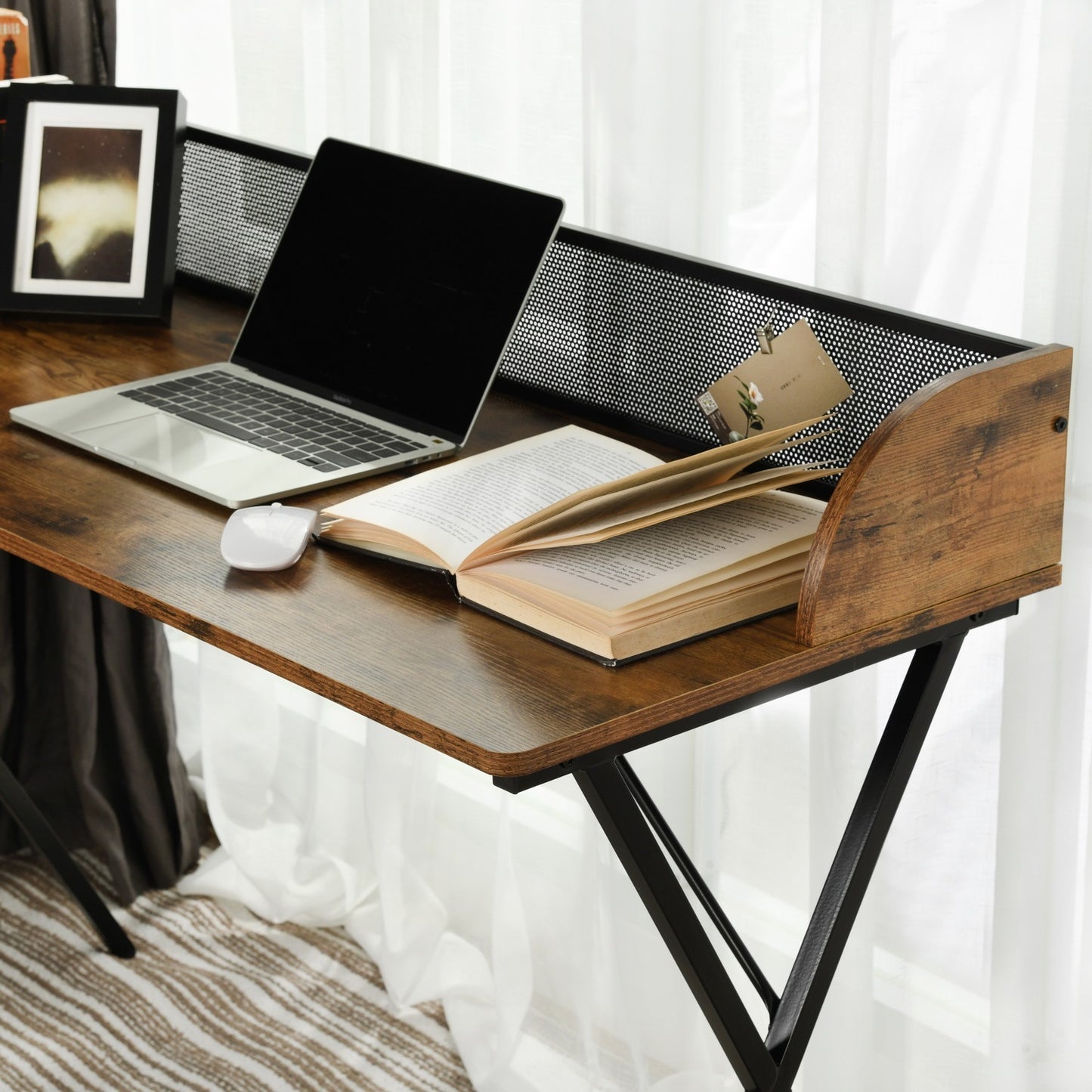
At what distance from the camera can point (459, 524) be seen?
41.9 inches

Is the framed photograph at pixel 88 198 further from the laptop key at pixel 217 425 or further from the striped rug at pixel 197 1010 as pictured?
the striped rug at pixel 197 1010

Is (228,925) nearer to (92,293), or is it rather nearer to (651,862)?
(92,293)

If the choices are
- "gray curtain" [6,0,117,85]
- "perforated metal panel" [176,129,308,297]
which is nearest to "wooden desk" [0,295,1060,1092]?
"perforated metal panel" [176,129,308,297]

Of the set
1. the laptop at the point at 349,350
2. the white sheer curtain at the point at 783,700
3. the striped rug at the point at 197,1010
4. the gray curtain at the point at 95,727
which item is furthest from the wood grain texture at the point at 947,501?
the gray curtain at the point at 95,727

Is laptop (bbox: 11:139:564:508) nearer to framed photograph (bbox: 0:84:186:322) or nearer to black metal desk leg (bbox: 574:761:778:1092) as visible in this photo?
framed photograph (bbox: 0:84:186:322)

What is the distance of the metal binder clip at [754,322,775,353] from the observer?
117 cm

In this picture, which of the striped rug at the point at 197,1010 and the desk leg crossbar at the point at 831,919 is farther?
the striped rug at the point at 197,1010

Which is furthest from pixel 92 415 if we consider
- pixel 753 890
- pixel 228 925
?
pixel 228 925

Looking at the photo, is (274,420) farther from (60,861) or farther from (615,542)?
(60,861)

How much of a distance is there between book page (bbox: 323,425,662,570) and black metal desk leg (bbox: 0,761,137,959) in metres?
0.89

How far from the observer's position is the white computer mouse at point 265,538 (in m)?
1.05

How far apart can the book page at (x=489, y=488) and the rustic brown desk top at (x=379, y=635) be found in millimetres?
37

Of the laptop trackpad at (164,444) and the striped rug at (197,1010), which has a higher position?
the laptop trackpad at (164,444)

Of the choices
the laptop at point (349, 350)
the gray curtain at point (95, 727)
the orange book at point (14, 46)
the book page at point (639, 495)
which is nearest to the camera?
the book page at point (639, 495)
